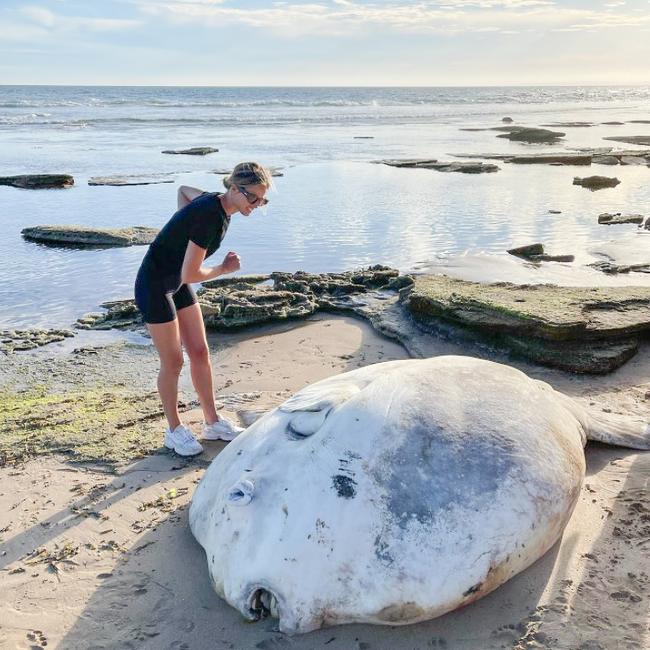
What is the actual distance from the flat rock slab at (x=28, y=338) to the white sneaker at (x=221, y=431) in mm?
2928

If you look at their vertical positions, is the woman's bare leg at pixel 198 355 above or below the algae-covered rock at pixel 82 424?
above

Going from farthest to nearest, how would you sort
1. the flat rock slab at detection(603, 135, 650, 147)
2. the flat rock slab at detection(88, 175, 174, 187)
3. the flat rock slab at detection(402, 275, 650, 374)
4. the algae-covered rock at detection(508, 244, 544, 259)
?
the flat rock slab at detection(603, 135, 650, 147), the flat rock slab at detection(88, 175, 174, 187), the algae-covered rock at detection(508, 244, 544, 259), the flat rock slab at detection(402, 275, 650, 374)

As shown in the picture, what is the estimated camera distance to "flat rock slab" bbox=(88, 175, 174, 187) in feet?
54.7

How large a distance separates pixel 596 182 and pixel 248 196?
1423cm

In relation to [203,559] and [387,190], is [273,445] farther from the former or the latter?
[387,190]

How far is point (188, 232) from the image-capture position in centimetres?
429

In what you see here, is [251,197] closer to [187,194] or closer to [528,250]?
[187,194]

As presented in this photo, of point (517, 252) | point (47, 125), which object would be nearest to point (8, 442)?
point (517, 252)

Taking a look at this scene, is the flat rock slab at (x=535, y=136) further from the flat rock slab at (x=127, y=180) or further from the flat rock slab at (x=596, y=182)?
the flat rock slab at (x=127, y=180)

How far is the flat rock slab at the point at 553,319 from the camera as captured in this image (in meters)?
5.73

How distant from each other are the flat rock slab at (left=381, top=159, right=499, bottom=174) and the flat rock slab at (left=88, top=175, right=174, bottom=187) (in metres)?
6.31

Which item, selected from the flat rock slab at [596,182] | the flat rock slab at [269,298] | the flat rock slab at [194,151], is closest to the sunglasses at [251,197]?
the flat rock slab at [269,298]

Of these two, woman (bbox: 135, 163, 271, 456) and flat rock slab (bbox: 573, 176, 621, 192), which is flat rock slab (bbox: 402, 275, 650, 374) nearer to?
woman (bbox: 135, 163, 271, 456)

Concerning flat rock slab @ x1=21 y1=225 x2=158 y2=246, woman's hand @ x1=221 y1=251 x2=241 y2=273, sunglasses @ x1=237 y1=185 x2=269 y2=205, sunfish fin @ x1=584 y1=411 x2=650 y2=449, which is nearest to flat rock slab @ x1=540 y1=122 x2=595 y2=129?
flat rock slab @ x1=21 y1=225 x2=158 y2=246
